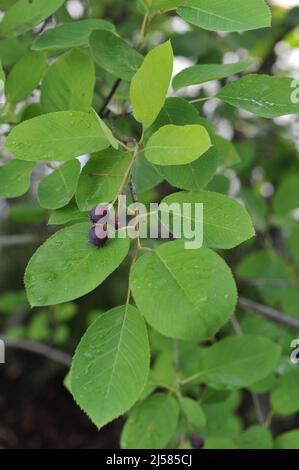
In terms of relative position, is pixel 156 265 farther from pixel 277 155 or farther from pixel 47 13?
pixel 277 155

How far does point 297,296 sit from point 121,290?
59.3 inches

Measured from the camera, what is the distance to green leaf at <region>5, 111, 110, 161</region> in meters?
A: 0.55

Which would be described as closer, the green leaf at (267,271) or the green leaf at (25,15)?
the green leaf at (25,15)

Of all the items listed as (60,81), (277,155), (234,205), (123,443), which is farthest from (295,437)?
(277,155)

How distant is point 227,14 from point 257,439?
0.66 metres

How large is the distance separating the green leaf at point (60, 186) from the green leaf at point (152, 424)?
374 millimetres

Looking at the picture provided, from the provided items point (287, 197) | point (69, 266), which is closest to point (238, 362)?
point (69, 266)

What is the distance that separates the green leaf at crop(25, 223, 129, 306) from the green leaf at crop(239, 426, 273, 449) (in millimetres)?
522

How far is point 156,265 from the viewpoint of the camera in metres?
0.54

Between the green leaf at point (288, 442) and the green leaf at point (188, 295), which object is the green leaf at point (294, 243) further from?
the green leaf at point (188, 295)

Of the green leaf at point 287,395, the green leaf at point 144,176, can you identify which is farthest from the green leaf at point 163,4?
the green leaf at point 287,395

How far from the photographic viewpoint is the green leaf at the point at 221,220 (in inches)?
22.3

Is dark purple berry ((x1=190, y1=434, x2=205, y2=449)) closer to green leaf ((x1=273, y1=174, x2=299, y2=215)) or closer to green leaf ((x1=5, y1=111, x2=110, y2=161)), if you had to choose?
green leaf ((x1=5, y1=111, x2=110, y2=161))

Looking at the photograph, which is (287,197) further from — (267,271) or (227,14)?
(227,14)
